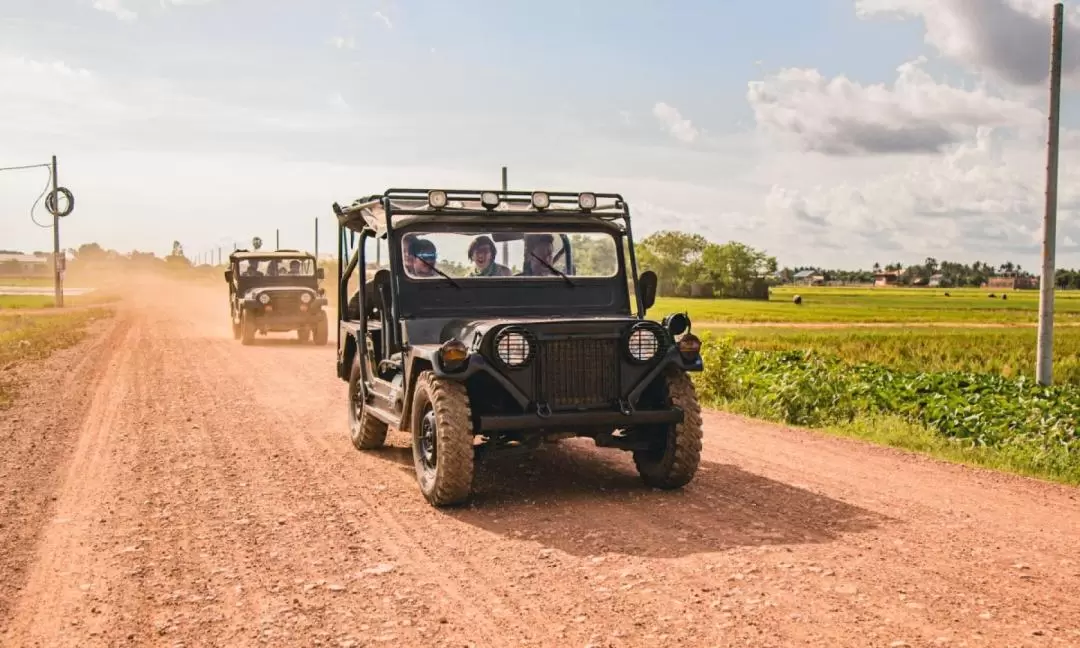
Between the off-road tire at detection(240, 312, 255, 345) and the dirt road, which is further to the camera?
the off-road tire at detection(240, 312, 255, 345)

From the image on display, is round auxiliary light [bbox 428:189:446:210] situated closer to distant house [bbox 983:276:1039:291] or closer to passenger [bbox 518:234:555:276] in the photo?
passenger [bbox 518:234:555:276]

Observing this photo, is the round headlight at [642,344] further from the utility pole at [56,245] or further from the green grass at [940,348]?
the utility pole at [56,245]

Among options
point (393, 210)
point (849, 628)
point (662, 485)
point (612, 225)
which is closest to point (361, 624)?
point (849, 628)

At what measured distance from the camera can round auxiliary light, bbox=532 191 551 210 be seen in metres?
8.45

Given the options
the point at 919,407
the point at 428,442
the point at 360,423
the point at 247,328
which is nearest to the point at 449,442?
the point at 428,442

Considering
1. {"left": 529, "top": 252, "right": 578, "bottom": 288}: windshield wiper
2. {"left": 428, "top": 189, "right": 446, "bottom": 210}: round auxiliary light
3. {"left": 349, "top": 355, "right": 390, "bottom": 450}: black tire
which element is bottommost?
{"left": 349, "top": 355, "right": 390, "bottom": 450}: black tire

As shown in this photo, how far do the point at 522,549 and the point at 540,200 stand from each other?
3372mm

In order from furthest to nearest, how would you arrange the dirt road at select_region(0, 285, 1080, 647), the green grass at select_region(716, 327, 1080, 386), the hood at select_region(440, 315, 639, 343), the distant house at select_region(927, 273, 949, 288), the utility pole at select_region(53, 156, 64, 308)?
the distant house at select_region(927, 273, 949, 288)
the utility pole at select_region(53, 156, 64, 308)
the green grass at select_region(716, 327, 1080, 386)
the hood at select_region(440, 315, 639, 343)
the dirt road at select_region(0, 285, 1080, 647)

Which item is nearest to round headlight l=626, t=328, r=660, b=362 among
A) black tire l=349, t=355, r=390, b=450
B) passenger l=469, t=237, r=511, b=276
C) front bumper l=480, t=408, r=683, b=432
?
front bumper l=480, t=408, r=683, b=432

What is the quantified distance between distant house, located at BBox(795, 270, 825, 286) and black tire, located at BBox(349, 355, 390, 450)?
16123cm

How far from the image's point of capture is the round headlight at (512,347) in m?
7.10

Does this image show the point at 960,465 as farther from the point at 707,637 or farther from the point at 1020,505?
the point at 707,637

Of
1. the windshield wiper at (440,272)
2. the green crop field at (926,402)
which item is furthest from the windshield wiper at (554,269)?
the green crop field at (926,402)

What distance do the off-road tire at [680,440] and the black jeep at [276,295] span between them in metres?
17.2
